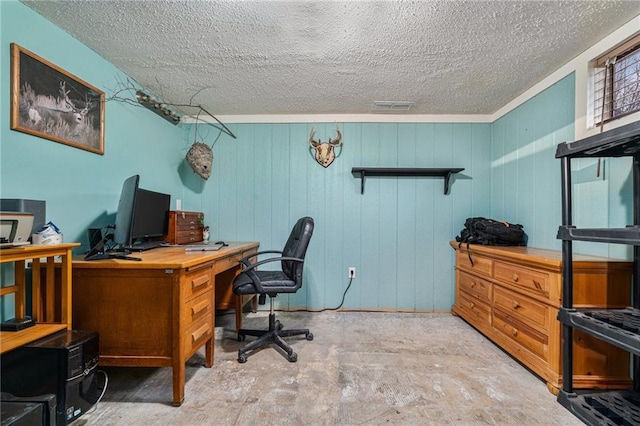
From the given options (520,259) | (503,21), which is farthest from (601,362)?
(503,21)

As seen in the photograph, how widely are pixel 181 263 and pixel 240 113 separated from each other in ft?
6.88

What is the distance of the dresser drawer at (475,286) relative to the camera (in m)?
2.27

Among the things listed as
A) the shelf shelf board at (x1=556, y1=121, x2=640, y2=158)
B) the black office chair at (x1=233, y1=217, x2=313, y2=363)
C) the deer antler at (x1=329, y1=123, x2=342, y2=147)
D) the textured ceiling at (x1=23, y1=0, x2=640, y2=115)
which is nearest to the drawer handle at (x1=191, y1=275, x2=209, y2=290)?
the black office chair at (x1=233, y1=217, x2=313, y2=363)

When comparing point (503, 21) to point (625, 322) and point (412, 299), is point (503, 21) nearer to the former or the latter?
point (625, 322)

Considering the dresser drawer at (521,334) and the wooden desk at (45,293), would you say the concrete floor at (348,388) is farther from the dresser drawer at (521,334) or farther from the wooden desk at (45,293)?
the wooden desk at (45,293)

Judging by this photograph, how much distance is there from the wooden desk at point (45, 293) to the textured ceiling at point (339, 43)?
54.4 inches

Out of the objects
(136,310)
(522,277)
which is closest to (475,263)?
(522,277)

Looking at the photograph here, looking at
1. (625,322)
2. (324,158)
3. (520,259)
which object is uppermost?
(324,158)

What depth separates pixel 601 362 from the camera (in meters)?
1.55

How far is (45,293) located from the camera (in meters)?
1.41

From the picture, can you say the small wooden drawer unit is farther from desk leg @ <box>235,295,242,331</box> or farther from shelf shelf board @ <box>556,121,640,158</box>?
shelf shelf board @ <box>556,121,640,158</box>

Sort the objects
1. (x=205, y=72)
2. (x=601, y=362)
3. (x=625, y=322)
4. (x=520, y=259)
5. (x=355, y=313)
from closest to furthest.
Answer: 1. (x=625, y=322)
2. (x=601, y=362)
3. (x=520, y=259)
4. (x=205, y=72)
5. (x=355, y=313)

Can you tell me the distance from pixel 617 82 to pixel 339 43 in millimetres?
1832

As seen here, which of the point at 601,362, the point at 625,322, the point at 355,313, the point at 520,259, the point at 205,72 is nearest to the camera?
the point at 625,322
